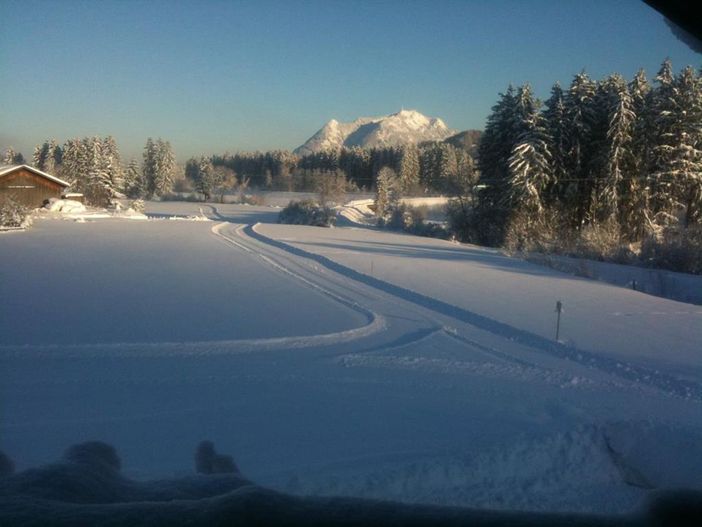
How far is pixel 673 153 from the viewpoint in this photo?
32469 millimetres

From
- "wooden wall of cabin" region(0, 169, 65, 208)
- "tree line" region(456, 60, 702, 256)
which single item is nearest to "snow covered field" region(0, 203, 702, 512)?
"tree line" region(456, 60, 702, 256)

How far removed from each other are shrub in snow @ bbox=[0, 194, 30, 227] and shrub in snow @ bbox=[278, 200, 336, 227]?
2523 cm

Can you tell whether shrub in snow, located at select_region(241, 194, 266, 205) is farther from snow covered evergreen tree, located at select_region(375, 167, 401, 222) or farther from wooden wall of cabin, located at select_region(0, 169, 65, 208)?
wooden wall of cabin, located at select_region(0, 169, 65, 208)

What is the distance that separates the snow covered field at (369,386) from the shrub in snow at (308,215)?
1580 inches

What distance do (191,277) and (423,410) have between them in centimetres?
1410

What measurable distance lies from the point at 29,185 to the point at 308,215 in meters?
27.3

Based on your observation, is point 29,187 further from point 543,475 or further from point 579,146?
point 543,475

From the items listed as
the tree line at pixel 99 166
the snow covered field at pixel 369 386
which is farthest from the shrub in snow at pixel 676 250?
the tree line at pixel 99 166

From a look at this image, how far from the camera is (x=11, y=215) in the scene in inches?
1580

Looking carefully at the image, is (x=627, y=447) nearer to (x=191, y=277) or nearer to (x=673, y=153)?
(x=191, y=277)

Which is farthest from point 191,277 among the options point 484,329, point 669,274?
point 669,274

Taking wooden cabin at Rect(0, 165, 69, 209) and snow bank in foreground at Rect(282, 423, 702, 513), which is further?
wooden cabin at Rect(0, 165, 69, 209)

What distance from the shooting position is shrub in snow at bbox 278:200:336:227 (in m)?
58.3

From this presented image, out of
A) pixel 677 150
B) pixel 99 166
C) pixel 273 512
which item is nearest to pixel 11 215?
pixel 99 166
